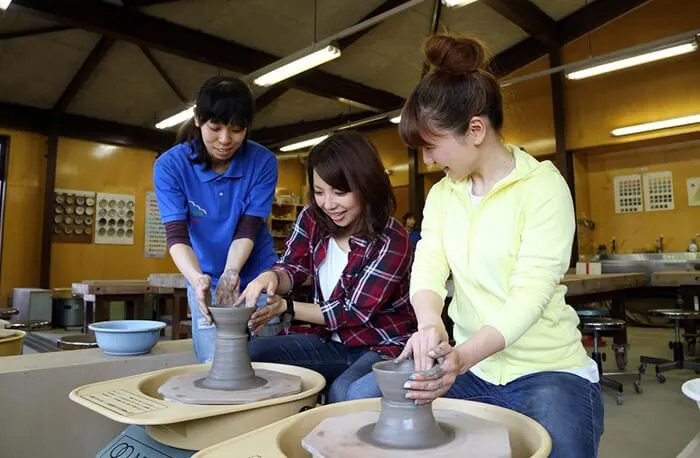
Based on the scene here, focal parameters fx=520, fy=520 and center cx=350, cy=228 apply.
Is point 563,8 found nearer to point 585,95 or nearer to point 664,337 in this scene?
point 585,95

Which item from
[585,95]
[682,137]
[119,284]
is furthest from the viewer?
[585,95]

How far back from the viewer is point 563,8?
281 inches

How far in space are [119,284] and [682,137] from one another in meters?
6.98

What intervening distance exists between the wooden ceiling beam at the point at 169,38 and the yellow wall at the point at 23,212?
327 cm

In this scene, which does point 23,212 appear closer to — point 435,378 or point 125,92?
point 125,92

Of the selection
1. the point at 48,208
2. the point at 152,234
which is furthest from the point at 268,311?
the point at 152,234

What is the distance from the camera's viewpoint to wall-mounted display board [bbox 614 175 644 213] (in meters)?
7.32

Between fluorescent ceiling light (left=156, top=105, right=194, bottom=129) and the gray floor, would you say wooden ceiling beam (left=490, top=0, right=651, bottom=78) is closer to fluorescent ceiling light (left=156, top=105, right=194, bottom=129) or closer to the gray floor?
fluorescent ceiling light (left=156, top=105, right=194, bottom=129)

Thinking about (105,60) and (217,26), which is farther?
(105,60)

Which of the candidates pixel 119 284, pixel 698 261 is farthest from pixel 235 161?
pixel 698 261

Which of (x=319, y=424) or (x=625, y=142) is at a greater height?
(x=625, y=142)

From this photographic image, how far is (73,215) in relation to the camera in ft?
26.5

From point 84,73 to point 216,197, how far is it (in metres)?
6.09

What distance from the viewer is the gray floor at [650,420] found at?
2531 millimetres
